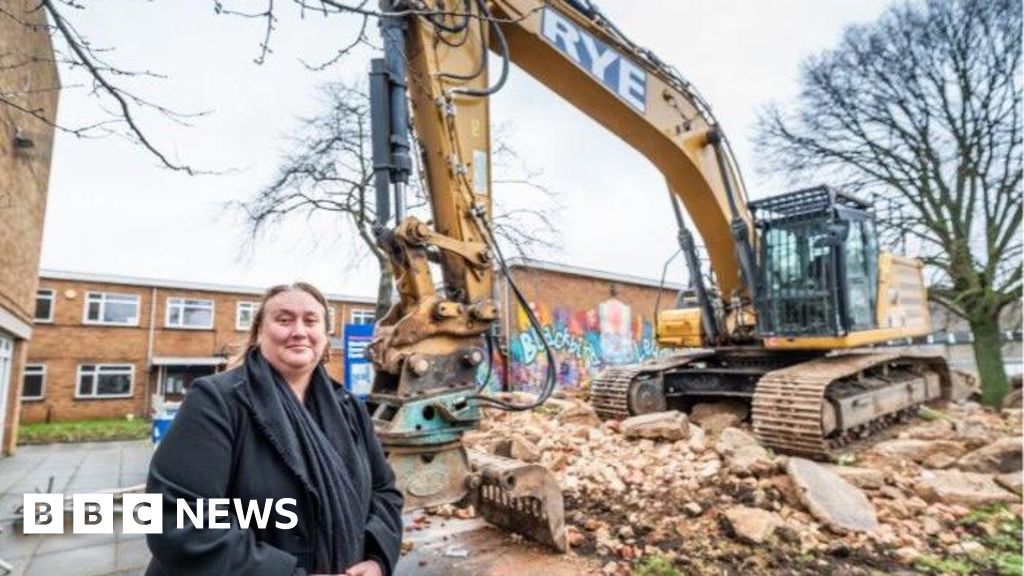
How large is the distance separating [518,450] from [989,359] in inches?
421

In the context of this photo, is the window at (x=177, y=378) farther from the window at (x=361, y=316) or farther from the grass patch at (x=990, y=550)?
the grass patch at (x=990, y=550)

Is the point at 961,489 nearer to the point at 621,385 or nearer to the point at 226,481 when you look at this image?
the point at 621,385

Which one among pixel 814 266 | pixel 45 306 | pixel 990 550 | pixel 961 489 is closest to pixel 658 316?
pixel 814 266

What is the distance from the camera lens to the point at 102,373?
798 inches

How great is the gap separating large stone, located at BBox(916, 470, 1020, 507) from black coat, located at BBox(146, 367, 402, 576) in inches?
218

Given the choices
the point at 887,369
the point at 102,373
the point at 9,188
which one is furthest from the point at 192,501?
the point at 102,373

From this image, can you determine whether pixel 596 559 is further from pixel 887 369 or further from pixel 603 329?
pixel 603 329

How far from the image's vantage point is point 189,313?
73.1 ft

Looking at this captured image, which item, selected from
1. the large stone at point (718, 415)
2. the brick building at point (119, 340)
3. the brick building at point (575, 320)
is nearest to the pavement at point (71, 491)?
the large stone at point (718, 415)

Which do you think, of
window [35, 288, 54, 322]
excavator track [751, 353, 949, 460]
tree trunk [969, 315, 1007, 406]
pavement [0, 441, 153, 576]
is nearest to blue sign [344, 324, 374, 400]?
pavement [0, 441, 153, 576]

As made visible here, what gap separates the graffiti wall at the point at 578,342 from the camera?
17547 mm

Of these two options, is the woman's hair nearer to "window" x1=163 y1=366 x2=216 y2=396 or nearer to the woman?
the woman

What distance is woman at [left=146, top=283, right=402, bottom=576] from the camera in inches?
54.6

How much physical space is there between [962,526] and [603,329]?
15684mm
